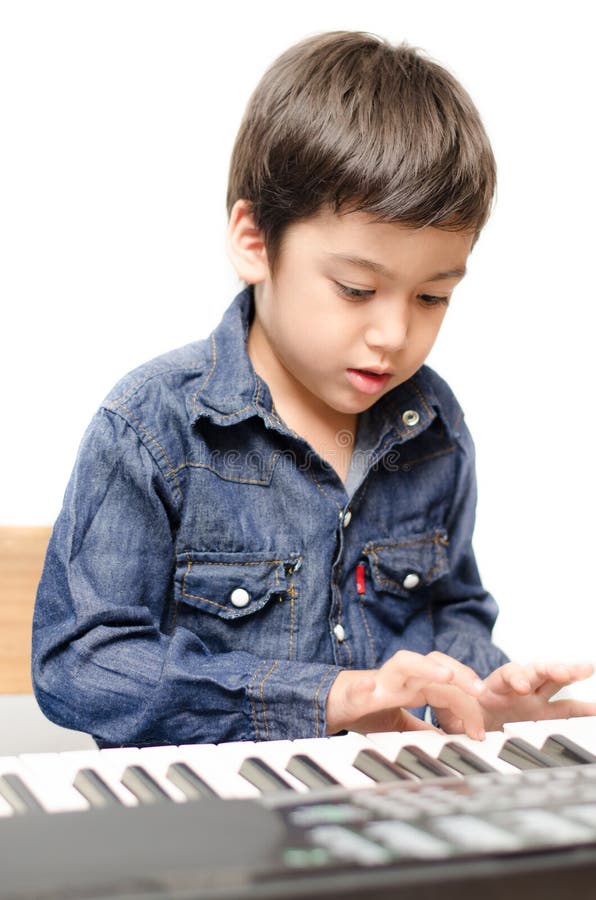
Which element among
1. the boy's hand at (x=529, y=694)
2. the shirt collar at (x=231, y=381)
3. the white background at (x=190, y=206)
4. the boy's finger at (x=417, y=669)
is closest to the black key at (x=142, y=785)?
the boy's finger at (x=417, y=669)

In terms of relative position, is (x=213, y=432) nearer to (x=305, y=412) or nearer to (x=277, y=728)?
(x=305, y=412)

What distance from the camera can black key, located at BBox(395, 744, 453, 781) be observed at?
61cm

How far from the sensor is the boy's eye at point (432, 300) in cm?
96

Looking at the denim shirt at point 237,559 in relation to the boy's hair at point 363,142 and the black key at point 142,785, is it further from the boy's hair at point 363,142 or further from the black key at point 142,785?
the black key at point 142,785

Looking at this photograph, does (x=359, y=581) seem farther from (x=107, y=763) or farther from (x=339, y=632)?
(x=107, y=763)

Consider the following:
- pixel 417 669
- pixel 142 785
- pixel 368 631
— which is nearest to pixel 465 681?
pixel 417 669

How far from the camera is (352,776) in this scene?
0.59 meters

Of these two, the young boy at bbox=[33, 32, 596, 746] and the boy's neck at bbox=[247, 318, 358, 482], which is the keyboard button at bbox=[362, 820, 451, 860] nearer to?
the young boy at bbox=[33, 32, 596, 746]

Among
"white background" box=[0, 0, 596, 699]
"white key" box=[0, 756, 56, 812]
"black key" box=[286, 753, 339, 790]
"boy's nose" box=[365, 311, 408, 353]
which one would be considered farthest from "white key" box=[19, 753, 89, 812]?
"white background" box=[0, 0, 596, 699]

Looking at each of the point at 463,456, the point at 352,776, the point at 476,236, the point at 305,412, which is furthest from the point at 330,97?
the point at 352,776

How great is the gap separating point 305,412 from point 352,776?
53 centimetres

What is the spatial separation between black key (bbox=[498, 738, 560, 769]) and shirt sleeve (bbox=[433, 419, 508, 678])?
0.46 meters

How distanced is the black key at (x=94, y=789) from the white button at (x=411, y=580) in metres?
0.56

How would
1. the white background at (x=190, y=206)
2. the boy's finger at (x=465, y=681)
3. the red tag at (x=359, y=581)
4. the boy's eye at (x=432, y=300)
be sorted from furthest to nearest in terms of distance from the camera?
1. the white background at (x=190, y=206)
2. the red tag at (x=359, y=581)
3. the boy's eye at (x=432, y=300)
4. the boy's finger at (x=465, y=681)
